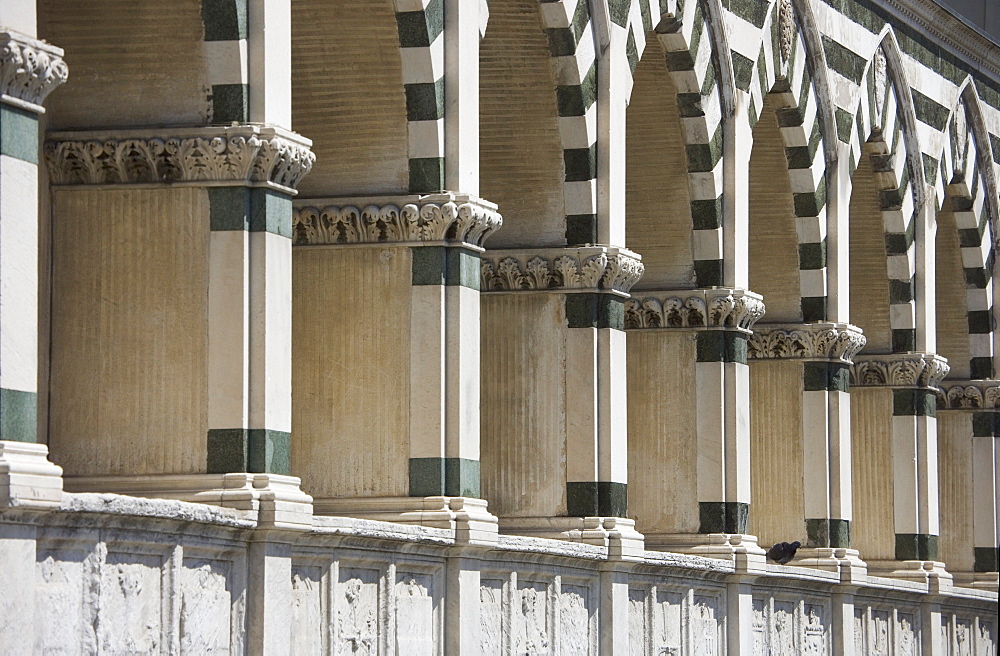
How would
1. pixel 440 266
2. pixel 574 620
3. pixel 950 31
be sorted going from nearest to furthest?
pixel 440 266
pixel 574 620
pixel 950 31

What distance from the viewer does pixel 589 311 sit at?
16906 millimetres

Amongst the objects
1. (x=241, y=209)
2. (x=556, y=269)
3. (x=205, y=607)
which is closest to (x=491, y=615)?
(x=556, y=269)

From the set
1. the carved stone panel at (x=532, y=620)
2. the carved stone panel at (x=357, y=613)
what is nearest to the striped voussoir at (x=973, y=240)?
the carved stone panel at (x=532, y=620)

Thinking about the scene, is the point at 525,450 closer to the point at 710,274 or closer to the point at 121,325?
the point at 710,274

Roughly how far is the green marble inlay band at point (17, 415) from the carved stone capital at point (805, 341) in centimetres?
1201

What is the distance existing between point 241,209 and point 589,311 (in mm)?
4864

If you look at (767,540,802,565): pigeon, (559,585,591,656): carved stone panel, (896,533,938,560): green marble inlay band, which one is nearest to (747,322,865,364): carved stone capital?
(767,540,802,565): pigeon

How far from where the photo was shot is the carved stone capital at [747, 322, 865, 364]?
21.4 m

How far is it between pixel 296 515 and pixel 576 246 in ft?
16.7

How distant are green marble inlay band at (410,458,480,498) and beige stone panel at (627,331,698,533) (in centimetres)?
492

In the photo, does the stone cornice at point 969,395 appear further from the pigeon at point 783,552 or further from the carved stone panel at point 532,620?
the carved stone panel at point 532,620

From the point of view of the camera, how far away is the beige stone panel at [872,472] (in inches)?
946

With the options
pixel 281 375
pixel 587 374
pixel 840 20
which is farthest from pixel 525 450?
pixel 840 20

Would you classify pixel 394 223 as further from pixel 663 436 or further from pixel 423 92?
pixel 663 436
